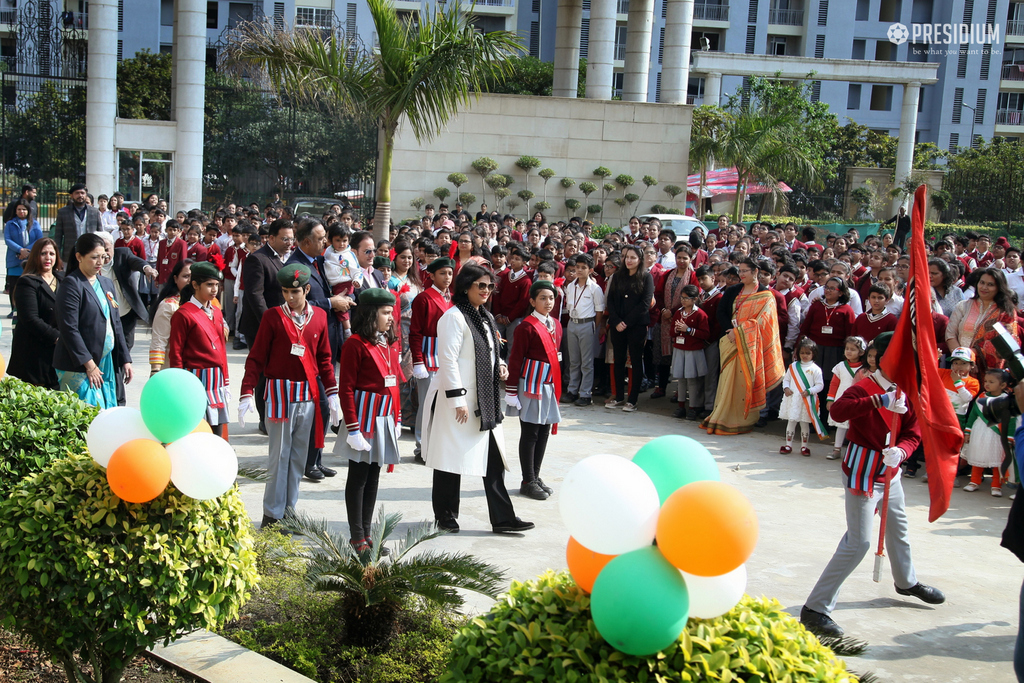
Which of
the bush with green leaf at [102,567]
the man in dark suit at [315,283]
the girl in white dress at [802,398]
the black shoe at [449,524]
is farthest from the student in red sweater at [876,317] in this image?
the bush with green leaf at [102,567]

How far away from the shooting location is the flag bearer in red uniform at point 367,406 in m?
5.76

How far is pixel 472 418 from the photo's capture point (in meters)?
6.36

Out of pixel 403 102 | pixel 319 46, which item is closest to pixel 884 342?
pixel 403 102

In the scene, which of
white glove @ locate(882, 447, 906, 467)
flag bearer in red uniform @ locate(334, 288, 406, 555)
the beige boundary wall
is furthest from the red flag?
the beige boundary wall

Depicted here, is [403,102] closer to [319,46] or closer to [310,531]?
[319,46]

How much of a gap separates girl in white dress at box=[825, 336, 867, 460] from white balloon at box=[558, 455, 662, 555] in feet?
20.9

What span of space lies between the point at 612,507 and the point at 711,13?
213 ft

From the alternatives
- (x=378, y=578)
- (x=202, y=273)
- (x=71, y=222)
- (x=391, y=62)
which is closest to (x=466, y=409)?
(x=378, y=578)

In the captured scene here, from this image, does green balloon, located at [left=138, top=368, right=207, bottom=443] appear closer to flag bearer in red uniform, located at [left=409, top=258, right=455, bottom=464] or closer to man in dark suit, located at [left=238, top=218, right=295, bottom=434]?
flag bearer in red uniform, located at [left=409, top=258, right=455, bottom=464]

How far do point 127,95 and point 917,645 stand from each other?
1676 inches

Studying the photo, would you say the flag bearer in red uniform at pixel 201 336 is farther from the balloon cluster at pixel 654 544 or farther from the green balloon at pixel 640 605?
the green balloon at pixel 640 605

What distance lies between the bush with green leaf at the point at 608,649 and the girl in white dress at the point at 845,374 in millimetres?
6205

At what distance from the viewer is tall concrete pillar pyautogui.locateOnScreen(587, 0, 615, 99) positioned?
1105 inches

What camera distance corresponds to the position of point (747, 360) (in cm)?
1000
